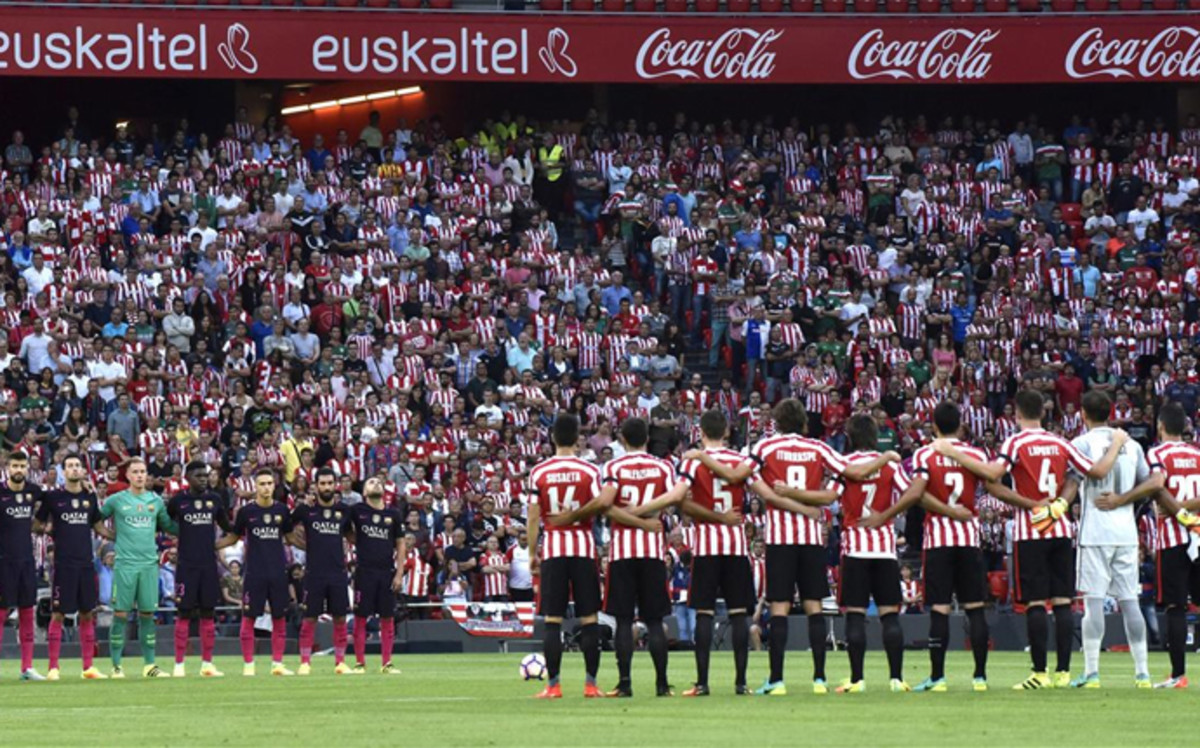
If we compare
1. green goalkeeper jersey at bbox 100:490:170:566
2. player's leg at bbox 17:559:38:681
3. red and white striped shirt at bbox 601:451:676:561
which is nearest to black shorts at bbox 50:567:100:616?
player's leg at bbox 17:559:38:681

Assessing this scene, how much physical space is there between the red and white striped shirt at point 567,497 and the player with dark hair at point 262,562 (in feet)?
20.5

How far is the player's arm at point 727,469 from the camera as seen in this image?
16.6 meters

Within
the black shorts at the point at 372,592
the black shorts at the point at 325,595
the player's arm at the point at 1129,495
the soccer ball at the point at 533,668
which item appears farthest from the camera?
the black shorts at the point at 372,592

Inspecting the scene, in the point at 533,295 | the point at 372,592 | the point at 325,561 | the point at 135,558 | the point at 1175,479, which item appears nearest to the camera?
the point at 1175,479

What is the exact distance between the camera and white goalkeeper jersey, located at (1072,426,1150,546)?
56.0 ft

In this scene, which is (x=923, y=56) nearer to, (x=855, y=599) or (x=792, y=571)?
(x=855, y=599)

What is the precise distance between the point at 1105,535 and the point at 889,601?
5.49 feet

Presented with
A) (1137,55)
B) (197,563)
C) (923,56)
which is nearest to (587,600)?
(197,563)

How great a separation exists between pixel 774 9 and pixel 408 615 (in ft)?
53.5

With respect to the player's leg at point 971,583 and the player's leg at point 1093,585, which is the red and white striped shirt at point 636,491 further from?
the player's leg at point 1093,585

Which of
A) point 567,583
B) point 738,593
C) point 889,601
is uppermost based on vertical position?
point 567,583

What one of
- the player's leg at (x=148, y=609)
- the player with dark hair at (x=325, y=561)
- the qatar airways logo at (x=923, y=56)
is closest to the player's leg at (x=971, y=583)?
the player with dark hair at (x=325, y=561)

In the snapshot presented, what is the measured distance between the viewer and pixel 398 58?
40594 mm

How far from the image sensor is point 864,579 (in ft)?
55.0
